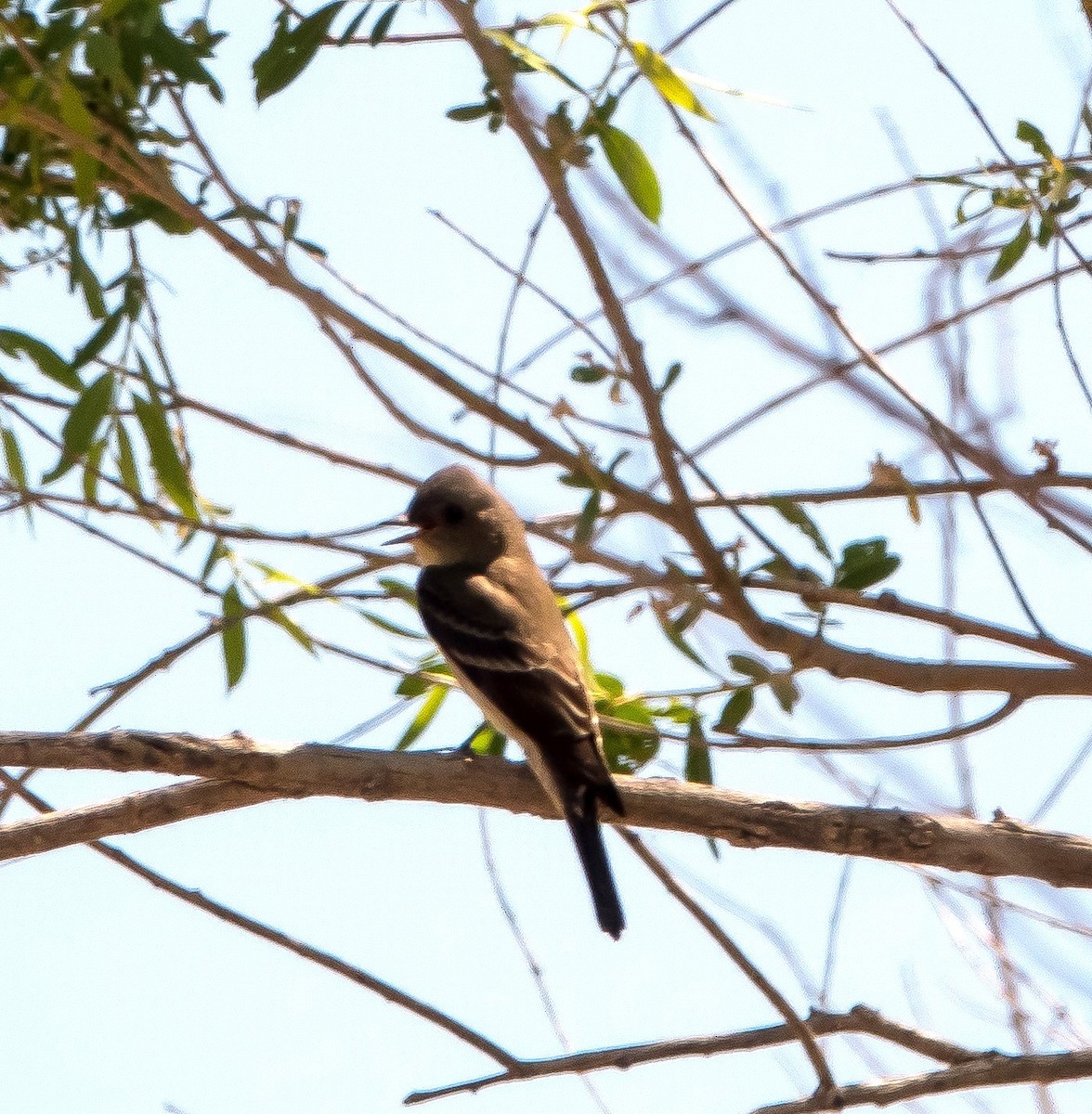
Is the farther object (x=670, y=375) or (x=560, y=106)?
(x=560, y=106)

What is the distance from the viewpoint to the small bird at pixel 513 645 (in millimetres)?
4758

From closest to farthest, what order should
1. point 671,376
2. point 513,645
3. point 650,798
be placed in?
point 671,376 < point 650,798 < point 513,645

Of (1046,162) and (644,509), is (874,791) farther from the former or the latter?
(1046,162)

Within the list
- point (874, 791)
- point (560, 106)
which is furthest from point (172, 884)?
point (560, 106)

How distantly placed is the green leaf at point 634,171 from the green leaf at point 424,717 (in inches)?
70.4

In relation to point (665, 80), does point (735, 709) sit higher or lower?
lower

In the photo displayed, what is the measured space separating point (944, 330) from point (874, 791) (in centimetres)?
124

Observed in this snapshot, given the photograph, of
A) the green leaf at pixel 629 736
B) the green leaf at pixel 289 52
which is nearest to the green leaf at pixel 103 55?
the green leaf at pixel 289 52

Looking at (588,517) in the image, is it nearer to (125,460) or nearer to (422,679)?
(422,679)

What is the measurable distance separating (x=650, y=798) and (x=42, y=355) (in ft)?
6.77

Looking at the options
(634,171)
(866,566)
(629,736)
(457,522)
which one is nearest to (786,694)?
(866,566)

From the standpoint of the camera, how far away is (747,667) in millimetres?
3723

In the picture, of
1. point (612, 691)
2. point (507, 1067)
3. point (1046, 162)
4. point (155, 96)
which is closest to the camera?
point (507, 1067)

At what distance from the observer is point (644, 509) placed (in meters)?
3.16
